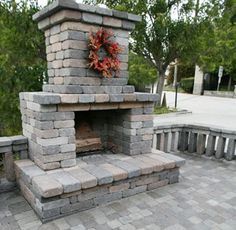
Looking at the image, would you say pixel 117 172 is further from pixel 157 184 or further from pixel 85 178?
pixel 157 184

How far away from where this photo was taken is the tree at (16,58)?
4.73m

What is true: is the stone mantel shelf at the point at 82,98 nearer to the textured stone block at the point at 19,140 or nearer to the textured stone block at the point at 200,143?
the textured stone block at the point at 19,140

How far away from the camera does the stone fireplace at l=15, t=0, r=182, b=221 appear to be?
9.21ft

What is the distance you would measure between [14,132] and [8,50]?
6.15 feet

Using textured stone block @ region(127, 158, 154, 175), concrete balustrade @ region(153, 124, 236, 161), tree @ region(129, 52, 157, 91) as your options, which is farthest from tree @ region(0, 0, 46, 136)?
tree @ region(129, 52, 157, 91)

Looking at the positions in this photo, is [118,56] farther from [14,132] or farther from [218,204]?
[14,132]

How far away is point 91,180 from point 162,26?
307 inches

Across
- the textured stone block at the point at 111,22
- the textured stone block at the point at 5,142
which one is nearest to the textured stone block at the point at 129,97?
the textured stone block at the point at 111,22

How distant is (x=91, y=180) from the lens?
2.82 metres

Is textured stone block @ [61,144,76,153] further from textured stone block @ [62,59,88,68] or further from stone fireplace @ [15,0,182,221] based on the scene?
textured stone block @ [62,59,88,68]

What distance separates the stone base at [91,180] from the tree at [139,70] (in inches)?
300

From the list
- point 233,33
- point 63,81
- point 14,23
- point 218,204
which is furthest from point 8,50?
point 233,33

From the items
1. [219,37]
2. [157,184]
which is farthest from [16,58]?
[219,37]

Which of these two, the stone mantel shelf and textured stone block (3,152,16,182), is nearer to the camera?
the stone mantel shelf
